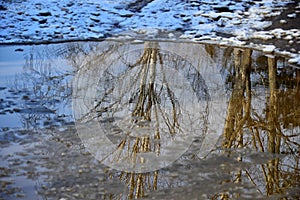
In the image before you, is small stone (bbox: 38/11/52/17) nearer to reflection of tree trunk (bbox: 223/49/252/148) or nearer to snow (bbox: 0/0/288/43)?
snow (bbox: 0/0/288/43)

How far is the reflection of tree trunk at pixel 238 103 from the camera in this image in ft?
19.4

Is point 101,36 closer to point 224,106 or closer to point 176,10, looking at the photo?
point 176,10

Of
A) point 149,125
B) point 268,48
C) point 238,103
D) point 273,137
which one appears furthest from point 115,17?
point 273,137

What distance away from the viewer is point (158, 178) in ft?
16.3

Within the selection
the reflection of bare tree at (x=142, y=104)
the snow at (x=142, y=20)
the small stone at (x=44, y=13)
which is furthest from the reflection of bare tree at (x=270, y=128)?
the small stone at (x=44, y=13)

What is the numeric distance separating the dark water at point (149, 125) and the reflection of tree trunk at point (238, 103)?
0.6 inches

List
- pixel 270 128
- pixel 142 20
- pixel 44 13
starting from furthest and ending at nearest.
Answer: pixel 44 13 → pixel 142 20 → pixel 270 128

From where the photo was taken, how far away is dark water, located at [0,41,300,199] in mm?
4840

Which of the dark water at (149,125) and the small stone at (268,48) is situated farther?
the small stone at (268,48)

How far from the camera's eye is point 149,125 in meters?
6.21

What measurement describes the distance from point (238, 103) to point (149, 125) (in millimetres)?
1432

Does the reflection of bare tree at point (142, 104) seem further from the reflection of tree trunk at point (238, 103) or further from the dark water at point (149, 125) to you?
the reflection of tree trunk at point (238, 103)

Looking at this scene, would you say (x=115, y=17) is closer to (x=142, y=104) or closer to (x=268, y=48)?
(x=268, y=48)

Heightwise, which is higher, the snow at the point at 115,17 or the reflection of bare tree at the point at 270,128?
the snow at the point at 115,17
